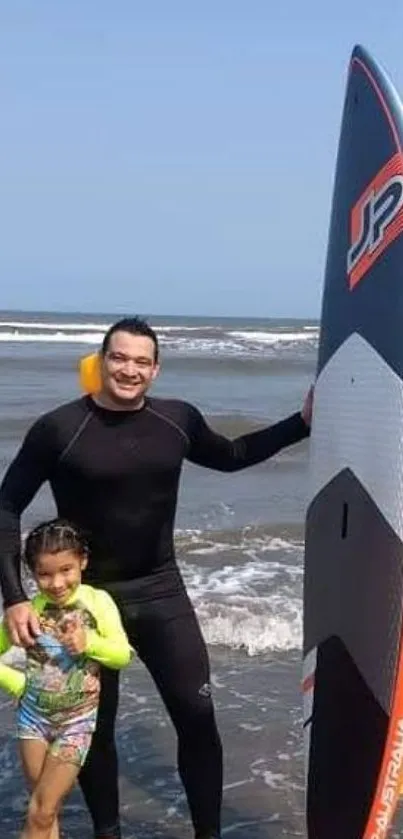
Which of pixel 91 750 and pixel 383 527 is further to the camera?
pixel 91 750

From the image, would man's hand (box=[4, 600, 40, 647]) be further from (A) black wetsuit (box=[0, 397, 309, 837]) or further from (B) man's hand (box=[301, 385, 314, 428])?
(B) man's hand (box=[301, 385, 314, 428])

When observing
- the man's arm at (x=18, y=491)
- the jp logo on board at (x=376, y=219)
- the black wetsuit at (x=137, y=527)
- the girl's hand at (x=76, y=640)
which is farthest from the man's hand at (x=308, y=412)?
the girl's hand at (x=76, y=640)

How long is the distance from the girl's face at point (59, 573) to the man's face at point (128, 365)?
18.9 inches

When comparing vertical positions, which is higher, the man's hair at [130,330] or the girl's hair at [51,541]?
the man's hair at [130,330]

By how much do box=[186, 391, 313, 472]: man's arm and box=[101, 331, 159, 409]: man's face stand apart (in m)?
0.31

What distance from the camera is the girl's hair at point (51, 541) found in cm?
325

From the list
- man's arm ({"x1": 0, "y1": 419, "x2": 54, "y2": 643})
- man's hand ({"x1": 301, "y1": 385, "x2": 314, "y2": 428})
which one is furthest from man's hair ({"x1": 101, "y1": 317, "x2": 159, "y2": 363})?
man's hand ({"x1": 301, "y1": 385, "x2": 314, "y2": 428})

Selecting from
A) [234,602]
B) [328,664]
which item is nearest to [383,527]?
[328,664]

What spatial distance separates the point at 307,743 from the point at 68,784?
2.40ft

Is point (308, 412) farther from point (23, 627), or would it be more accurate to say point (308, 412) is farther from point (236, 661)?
point (236, 661)

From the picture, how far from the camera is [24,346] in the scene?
3538 centimetres

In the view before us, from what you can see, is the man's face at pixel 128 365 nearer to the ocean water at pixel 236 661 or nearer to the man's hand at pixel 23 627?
the man's hand at pixel 23 627

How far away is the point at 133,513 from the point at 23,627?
0.48m

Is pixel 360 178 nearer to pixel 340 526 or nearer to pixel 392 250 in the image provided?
pixel 392 250
